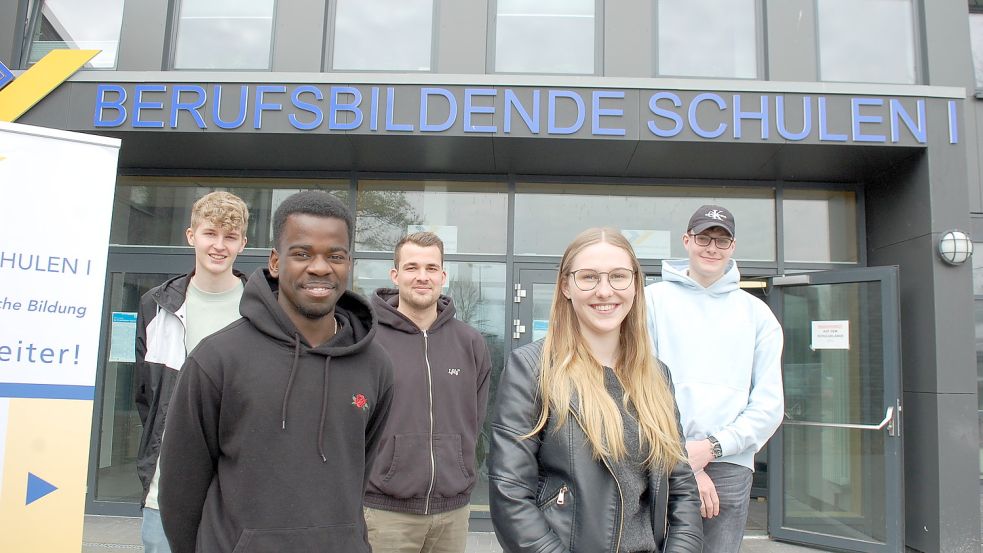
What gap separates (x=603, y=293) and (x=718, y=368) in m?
0.88

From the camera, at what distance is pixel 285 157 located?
5.64 metres

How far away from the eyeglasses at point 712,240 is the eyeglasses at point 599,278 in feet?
2.59

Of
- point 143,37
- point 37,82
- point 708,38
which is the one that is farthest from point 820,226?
point 37,82

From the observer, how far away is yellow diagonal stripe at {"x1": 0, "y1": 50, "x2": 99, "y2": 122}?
5234 mm

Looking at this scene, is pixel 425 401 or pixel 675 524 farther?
pixel 425 401

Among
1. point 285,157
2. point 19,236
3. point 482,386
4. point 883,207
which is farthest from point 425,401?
point 883,207

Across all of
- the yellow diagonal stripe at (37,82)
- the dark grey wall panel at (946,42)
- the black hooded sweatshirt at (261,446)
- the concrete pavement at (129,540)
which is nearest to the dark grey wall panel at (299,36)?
the yellow diagonal stripe at (37,82)

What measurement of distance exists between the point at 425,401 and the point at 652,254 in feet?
12.2

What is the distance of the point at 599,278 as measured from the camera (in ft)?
5.97

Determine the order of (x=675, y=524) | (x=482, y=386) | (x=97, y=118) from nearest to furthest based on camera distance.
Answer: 1. (x=675, y=524)
2. (x=482, y=386)
3. (x=97, y=118)

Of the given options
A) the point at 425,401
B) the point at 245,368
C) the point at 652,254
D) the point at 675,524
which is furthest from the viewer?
the point at 652,254

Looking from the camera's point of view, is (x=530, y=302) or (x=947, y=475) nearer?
(x=947, y=475)

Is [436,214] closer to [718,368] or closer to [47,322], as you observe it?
[47,322]

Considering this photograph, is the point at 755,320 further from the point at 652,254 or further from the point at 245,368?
the point at 652,254
